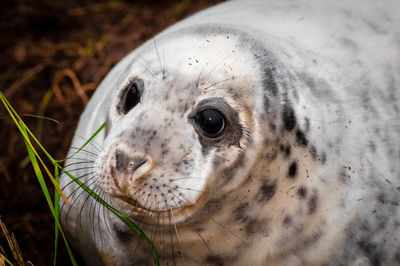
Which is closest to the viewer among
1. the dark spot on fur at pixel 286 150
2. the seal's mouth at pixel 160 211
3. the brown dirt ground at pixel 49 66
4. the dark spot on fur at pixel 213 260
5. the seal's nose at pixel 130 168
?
the seal's nose at pixel 130 168

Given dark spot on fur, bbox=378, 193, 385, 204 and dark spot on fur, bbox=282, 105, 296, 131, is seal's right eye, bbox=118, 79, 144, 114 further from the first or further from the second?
dark spot on fur, bbox=378, 193, 385, 204

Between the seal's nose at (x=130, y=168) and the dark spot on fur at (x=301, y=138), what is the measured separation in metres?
0.56

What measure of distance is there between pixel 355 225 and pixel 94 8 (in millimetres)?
2877

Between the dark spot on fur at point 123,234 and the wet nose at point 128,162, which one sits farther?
the dark spot on fur at point 123,234

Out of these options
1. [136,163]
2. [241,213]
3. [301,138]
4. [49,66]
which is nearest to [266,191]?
[241,213]

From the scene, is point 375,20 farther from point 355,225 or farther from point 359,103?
point 355,225

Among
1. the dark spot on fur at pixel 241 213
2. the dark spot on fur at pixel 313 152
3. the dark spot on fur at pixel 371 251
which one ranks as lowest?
the dark spot on fur at pixel 371 251

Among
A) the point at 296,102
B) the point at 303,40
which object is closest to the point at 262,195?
the point at 296,102

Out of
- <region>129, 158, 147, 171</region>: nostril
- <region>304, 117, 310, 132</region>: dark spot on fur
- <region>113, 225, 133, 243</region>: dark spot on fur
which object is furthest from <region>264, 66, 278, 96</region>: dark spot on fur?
<region>113, 225, 133, 243</region>: dark spot on fur

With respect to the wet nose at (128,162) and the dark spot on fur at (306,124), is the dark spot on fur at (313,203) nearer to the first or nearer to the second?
the dark spot on fur at (306,124)

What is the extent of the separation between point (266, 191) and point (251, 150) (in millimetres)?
185

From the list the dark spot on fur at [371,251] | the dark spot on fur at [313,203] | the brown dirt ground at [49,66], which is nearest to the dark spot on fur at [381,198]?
the dark spot on fur at [371,251]

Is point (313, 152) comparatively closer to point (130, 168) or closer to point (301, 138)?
point (301, 138)

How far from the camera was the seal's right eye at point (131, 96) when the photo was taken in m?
1.72
